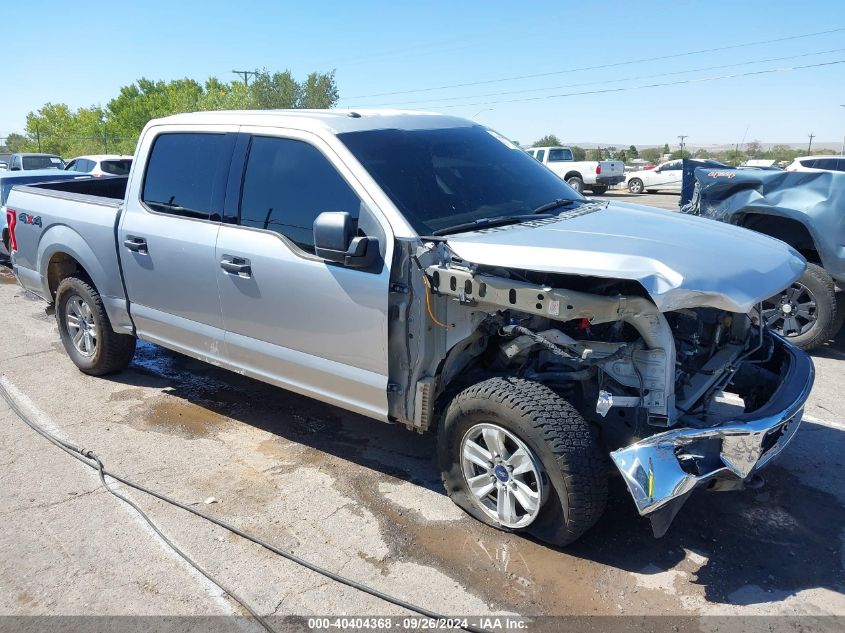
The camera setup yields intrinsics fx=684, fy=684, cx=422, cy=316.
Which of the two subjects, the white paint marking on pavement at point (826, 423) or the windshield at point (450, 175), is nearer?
the windshield at point (450, 175)

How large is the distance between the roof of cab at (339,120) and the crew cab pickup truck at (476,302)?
20mm

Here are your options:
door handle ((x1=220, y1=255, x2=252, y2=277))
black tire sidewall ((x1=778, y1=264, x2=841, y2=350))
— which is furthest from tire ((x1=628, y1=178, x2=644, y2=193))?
door handle ((x1=220, y1=255, x2=252, y2=277))

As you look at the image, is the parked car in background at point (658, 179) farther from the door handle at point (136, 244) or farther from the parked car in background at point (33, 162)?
the door handle at point (136, 244)

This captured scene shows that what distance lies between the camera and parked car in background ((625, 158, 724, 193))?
94.2ft

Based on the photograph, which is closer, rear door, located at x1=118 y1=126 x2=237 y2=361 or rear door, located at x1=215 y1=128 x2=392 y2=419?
rear door, located at x1=215 y1=128 x2=392 y2=419

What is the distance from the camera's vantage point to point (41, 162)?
22484mm

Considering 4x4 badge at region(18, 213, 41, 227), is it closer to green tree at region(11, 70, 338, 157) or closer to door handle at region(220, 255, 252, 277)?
door handle at region(220, 255, 252, 277)

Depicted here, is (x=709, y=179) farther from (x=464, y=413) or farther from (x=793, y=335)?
(x=464, y=413)

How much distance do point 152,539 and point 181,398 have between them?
212cm

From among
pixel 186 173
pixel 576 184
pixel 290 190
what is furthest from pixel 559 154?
pixel 290 190

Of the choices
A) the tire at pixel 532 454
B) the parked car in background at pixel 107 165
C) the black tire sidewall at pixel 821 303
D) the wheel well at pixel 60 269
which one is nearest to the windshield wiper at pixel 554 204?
the tire at pixel 532 454

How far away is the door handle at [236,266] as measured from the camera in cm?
414

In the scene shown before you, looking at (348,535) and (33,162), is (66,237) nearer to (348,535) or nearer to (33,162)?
(348,535)

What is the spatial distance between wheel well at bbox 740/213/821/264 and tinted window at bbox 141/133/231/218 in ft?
16.3
